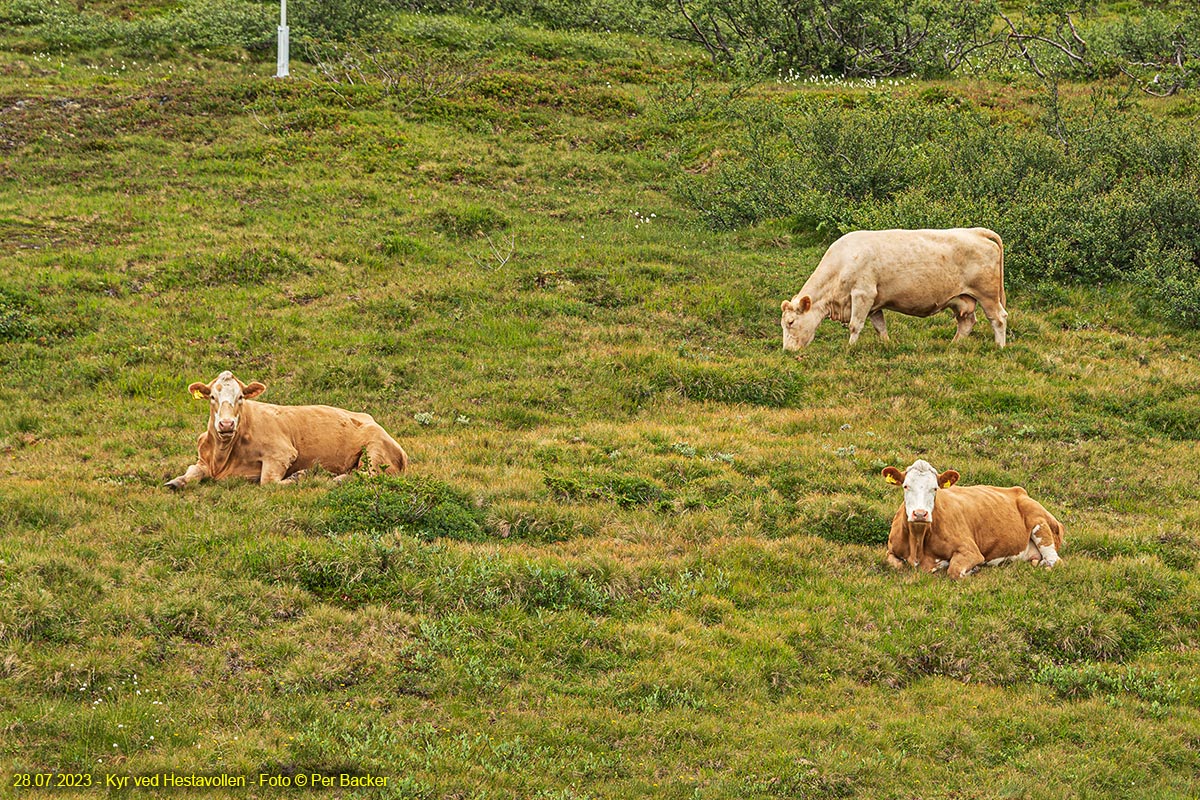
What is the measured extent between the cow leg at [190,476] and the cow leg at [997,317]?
578 inches

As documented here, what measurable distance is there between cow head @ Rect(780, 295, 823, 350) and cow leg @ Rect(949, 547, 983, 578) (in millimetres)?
8883

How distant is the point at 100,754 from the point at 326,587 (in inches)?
123

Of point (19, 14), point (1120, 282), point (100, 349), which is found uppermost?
point (19, 14)

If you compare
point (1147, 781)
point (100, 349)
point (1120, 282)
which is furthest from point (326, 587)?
Result: point (1120, 282)

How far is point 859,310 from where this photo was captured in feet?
70.9

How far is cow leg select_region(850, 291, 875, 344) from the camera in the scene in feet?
70.8

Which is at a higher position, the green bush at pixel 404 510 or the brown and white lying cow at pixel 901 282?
the brown and white lying cow at pixel 901 282

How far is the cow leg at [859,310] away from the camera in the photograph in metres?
21.6

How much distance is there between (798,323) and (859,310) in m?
1.21

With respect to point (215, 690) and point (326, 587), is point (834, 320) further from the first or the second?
point (215, 690)

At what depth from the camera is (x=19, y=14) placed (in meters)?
38.5

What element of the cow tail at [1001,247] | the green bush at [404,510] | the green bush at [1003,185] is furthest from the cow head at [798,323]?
the green bush at [404,510]

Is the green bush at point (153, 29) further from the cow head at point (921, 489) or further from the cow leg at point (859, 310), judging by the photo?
the cow head at point (921, 489)

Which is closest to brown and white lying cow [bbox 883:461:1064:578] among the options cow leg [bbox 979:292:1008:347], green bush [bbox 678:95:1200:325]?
cow leg [bbox 979:292:1008:347]
